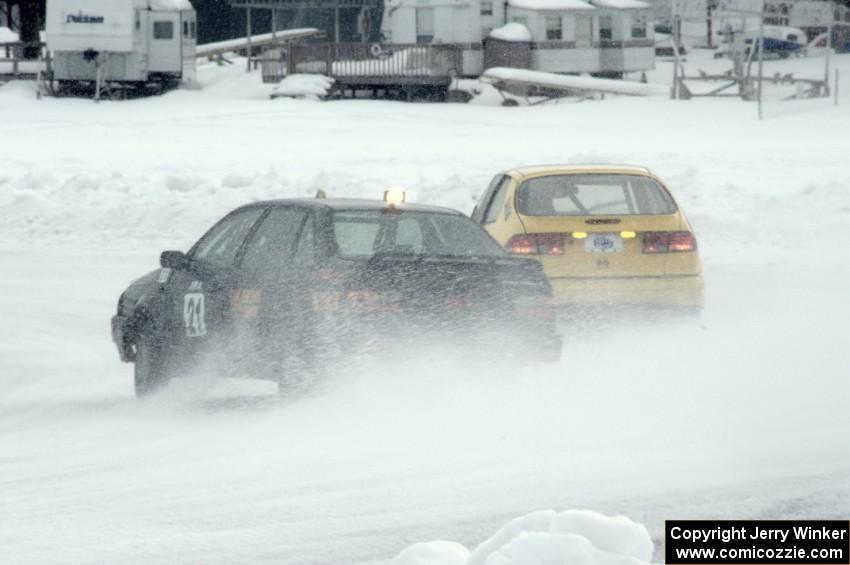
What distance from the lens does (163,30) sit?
2232 inches

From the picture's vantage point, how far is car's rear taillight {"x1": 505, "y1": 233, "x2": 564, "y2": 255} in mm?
13812

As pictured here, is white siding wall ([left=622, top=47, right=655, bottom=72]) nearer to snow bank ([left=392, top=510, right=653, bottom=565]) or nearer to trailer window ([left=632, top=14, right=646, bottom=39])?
trailer window ([left=632, top=14, right=646, bottom=39])

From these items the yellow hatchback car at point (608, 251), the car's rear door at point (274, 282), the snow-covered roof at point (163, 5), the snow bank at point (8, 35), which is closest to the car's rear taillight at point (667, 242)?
the yellow hatchback car at point (608, 251)

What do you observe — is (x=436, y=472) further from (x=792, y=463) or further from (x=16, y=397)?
(x=16, y=397)

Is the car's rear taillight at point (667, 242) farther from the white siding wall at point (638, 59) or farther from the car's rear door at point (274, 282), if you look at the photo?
the white siding wall at point (638, 59)

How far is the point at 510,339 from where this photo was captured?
10.6 m

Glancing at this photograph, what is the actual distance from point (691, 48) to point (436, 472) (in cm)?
7609

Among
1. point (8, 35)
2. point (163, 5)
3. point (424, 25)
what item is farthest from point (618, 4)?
point (8, 35)

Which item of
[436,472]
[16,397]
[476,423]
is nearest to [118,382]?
[16,397]

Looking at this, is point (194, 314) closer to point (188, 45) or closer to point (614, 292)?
point (614, 292)

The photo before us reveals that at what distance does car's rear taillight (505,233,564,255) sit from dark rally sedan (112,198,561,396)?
2.35m
